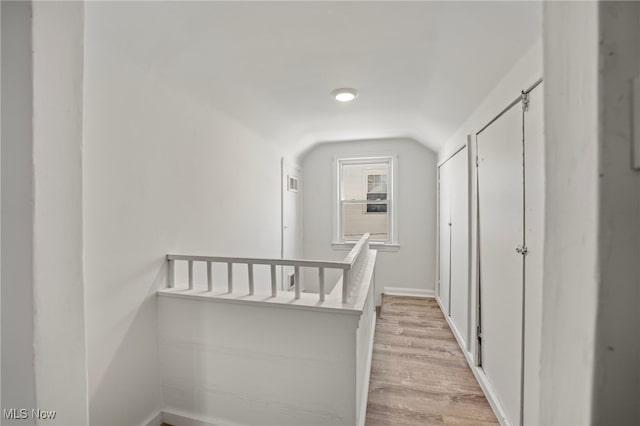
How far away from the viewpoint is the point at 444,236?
333cm

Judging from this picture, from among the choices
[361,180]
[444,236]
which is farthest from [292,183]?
[444,236]

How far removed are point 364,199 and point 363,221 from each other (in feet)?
1.14

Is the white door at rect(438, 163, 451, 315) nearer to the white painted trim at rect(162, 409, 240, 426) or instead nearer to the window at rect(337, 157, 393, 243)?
the window at rect(337, 157, 393, 243)

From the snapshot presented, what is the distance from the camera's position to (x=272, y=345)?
4.80ft

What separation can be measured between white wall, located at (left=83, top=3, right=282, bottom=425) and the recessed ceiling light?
978 mm

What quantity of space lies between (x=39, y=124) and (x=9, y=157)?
0.07 m

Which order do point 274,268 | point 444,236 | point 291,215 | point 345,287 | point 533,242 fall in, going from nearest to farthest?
1. point 533,242
2. point 345,287
3. point 274,268
4. point 444,236
5. point 291,215

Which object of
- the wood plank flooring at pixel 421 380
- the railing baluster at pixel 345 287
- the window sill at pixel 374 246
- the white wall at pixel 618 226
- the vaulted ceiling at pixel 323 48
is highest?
the vaulted ceiling at pixel 323 48

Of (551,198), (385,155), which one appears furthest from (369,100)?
(551,198)

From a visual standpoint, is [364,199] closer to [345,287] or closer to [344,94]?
[344,94]

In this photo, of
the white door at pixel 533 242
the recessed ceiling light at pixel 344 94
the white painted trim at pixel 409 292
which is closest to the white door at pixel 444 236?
the white painted trim at pixel 409 292

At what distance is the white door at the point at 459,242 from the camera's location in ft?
7.82

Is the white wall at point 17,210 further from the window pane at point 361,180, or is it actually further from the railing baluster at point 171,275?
the window pane at point 361,180

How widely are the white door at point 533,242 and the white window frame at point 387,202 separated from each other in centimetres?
271
